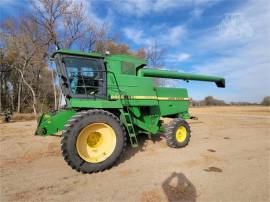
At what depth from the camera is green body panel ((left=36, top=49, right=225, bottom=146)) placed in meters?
5.48

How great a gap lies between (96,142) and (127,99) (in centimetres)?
154

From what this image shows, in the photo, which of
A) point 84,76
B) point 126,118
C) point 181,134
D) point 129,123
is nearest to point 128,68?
point 84,76

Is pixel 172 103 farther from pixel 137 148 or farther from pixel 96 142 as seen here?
pixel 96 142

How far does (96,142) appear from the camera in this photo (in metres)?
5.07

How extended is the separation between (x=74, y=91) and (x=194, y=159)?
3650 millimetres

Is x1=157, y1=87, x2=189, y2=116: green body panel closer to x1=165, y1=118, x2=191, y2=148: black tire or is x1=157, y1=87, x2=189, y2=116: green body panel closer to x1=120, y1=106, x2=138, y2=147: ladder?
x1=165, y1=118, x2=191, y2=148: black tire

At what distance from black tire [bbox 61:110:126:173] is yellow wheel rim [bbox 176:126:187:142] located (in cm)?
278

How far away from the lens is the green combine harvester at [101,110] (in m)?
4.67

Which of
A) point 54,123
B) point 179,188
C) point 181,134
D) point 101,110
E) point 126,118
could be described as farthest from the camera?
point 181,134

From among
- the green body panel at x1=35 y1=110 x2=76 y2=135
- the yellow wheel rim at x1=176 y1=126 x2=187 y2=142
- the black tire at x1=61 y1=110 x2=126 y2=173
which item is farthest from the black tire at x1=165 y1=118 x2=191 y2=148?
the green body panel at x1=35 y1=110 x2=76 y2=135

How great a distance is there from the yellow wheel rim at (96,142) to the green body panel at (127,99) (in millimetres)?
564

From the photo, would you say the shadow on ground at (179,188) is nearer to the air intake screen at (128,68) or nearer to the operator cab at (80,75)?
the operator cab at (80,75)

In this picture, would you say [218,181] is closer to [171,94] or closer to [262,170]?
[262,170]

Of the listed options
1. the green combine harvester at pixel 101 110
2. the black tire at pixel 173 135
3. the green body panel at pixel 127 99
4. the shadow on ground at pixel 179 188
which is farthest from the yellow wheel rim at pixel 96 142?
the black tire at pixel 173 135
